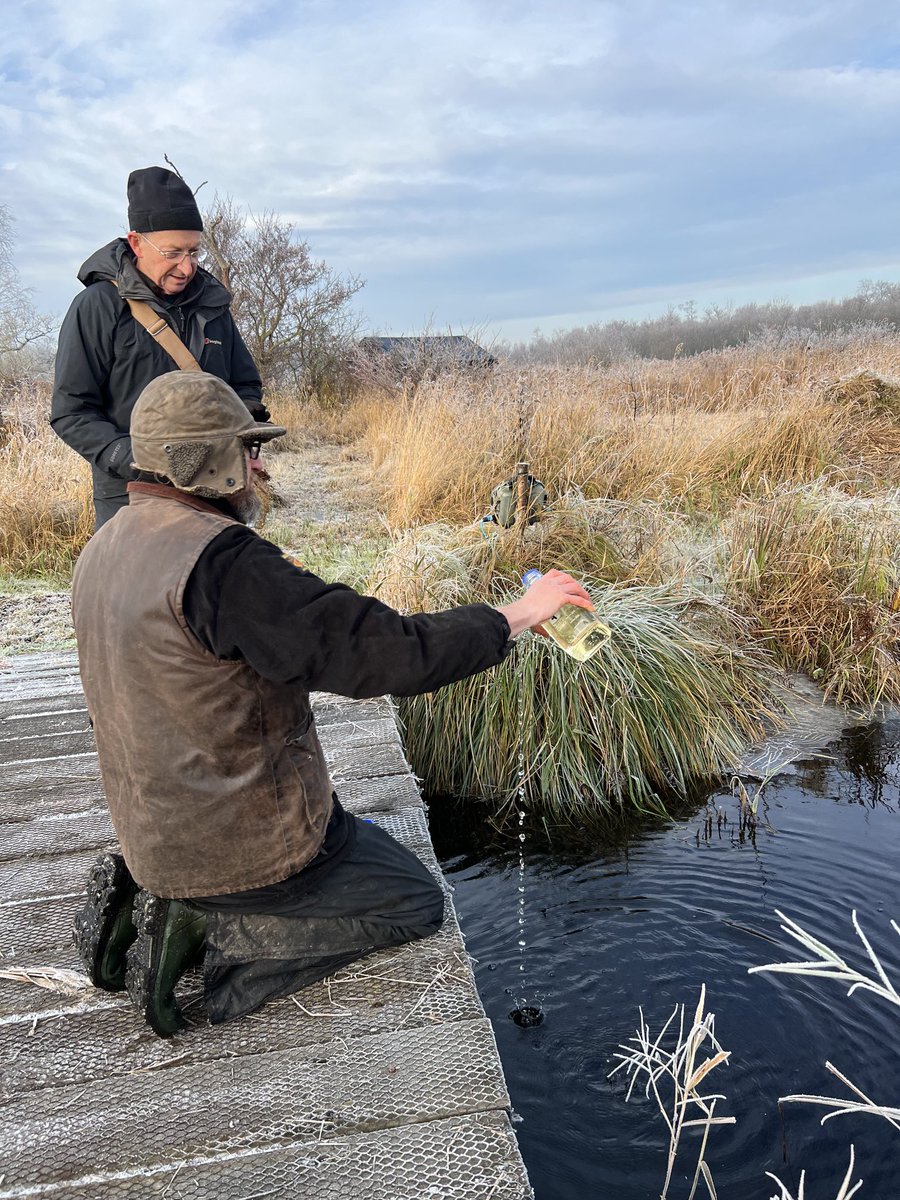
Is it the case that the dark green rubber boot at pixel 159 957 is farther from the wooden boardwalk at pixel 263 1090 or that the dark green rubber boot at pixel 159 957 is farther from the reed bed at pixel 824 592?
the reed bed at pixel 824 592

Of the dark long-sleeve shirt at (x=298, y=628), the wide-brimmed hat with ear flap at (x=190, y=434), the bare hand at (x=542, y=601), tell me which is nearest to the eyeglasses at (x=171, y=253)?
the wide-brimmed hat with ear flap at (x=190, y=434)

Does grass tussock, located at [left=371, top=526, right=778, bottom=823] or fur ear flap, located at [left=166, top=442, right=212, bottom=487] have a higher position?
fur ear flap, located at [left=166, top=442, right=212, bottom=487]

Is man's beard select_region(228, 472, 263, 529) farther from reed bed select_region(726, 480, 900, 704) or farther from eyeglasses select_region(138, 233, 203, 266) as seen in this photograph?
reed bed select_region(726, 480, 900, 704)

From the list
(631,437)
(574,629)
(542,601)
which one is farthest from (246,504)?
(631,437)

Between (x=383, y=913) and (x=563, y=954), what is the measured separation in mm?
1198

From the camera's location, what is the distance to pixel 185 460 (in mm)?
1884

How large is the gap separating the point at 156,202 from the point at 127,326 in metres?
0.45

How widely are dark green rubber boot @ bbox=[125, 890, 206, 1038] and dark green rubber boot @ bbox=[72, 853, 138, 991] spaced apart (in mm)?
74

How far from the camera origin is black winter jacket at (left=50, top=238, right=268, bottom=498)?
3.21m

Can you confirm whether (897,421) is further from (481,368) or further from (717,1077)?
(717,1077)

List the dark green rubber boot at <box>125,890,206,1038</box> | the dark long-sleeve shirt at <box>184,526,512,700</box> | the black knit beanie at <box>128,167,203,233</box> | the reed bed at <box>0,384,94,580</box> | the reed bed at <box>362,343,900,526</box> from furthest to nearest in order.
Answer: the reed bed at <box>0,384,94,580</box>, the reed bed at <box>362,343,900,526</box>, the black knit beanie at <box>128,167,203,233</box>, the dark green rubber boot at <box>125,890,206,1038</box>, the dark long-sleeve shirt at <box>184,526,512,700</box>

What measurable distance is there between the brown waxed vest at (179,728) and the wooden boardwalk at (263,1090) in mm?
367

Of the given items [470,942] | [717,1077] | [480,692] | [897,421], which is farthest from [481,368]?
[717,1077]

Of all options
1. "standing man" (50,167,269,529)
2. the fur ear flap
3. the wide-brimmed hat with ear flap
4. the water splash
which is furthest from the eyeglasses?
the water splash
